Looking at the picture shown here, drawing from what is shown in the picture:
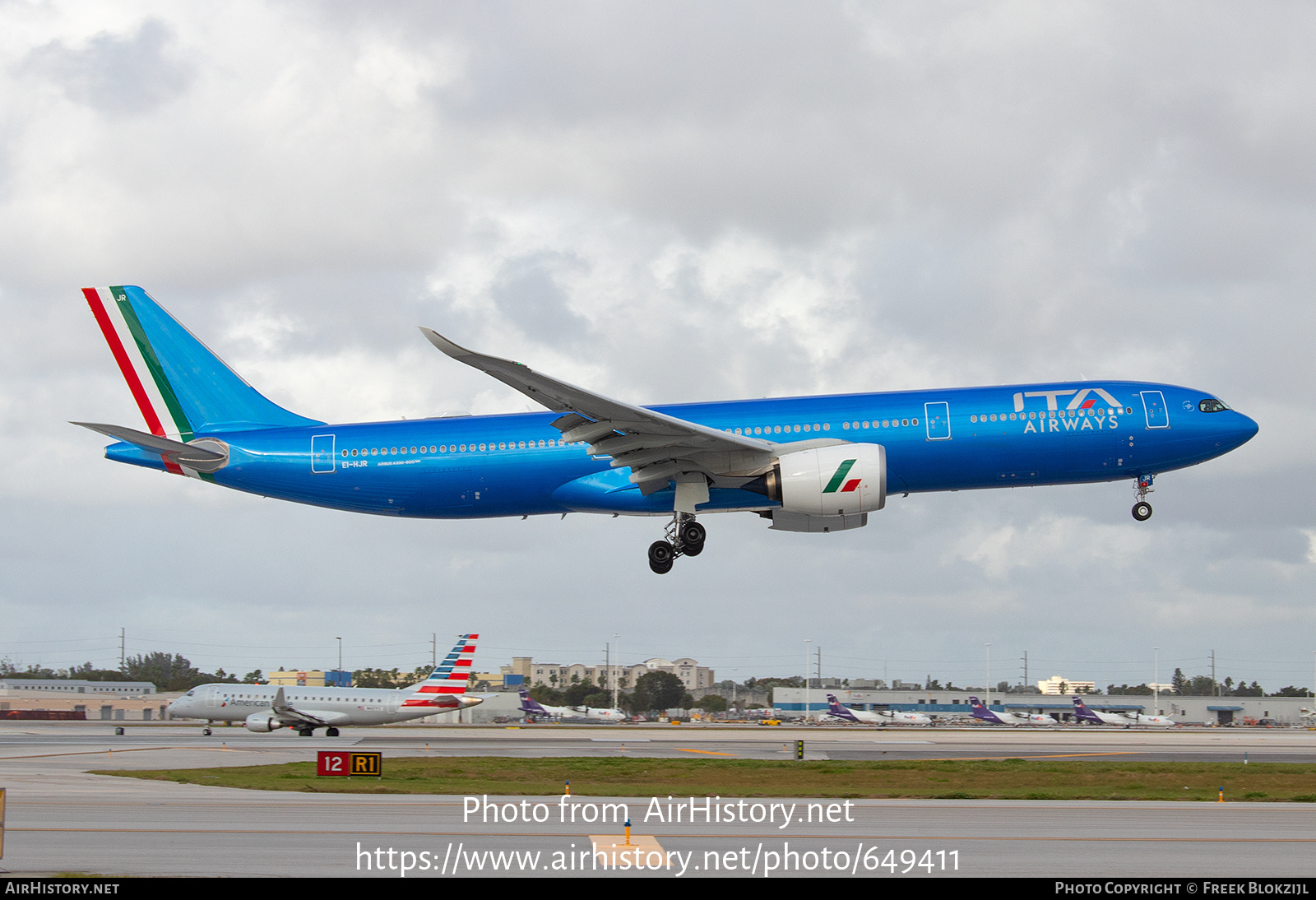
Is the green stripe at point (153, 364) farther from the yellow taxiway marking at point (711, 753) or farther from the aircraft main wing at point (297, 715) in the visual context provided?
the aircraft main wing at point (297, 715)

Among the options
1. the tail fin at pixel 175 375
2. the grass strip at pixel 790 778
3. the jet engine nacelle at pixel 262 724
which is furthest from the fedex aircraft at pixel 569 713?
the tail fin at pixel 175 375

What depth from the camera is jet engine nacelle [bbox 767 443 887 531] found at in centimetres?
3005

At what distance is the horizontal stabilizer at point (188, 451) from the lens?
33725 millimetres

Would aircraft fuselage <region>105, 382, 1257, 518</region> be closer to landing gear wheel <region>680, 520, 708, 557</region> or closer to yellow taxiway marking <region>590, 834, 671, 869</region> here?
landing gear wheel <region>680, 520, 708, 557</region>

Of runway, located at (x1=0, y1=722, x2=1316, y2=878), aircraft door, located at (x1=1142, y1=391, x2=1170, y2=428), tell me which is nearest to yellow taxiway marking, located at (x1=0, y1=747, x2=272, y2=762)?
runway, located at (x1=0, y1=722, x2=1316, y2=878)

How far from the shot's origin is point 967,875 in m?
15.6

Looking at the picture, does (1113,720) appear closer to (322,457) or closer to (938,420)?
(938,420)

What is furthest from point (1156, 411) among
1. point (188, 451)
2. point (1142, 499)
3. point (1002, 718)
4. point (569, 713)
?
point (569, 713)

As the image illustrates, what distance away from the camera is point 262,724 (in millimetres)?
Result: 59656

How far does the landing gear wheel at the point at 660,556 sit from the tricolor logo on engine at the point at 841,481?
17.9ft

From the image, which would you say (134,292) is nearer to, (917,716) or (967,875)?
(967,875)

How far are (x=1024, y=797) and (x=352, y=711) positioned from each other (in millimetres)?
42785
